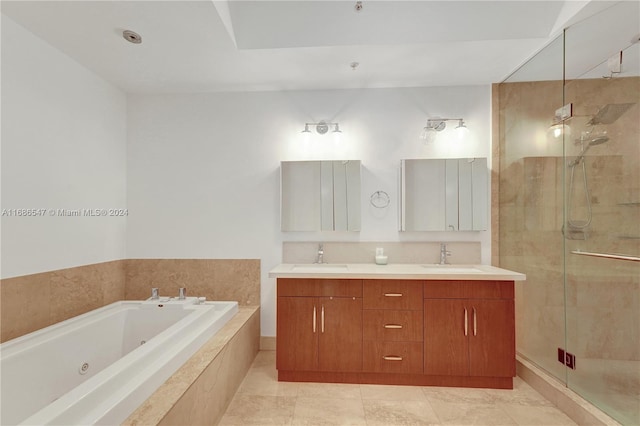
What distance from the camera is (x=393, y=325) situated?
237cm

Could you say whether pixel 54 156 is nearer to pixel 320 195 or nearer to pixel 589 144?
pixel 320 195

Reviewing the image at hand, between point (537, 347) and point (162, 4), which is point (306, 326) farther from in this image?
point (162, 4)

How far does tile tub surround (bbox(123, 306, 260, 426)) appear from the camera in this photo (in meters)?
1.33

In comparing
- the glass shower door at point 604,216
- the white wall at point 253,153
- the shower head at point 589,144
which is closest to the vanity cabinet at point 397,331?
the glass shower door at point 604,216

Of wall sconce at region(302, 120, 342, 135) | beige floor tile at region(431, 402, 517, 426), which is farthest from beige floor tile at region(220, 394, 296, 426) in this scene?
wall sconce at region(302, 120, 342, 135)

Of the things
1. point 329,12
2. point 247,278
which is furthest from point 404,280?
point 329,12

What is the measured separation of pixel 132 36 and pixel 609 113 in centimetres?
316

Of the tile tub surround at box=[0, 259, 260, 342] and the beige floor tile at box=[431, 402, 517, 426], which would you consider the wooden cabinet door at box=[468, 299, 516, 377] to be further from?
the tile tub surround at box=[0, 259, 260, 342]

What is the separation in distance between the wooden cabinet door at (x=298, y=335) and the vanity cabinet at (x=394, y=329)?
0.39 metres

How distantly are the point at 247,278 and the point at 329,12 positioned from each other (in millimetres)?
2302

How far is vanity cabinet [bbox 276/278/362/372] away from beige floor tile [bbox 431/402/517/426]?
0.61 meters

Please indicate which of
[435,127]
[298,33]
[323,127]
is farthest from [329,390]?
[298,33]

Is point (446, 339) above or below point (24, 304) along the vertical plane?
below

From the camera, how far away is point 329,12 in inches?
85.7
